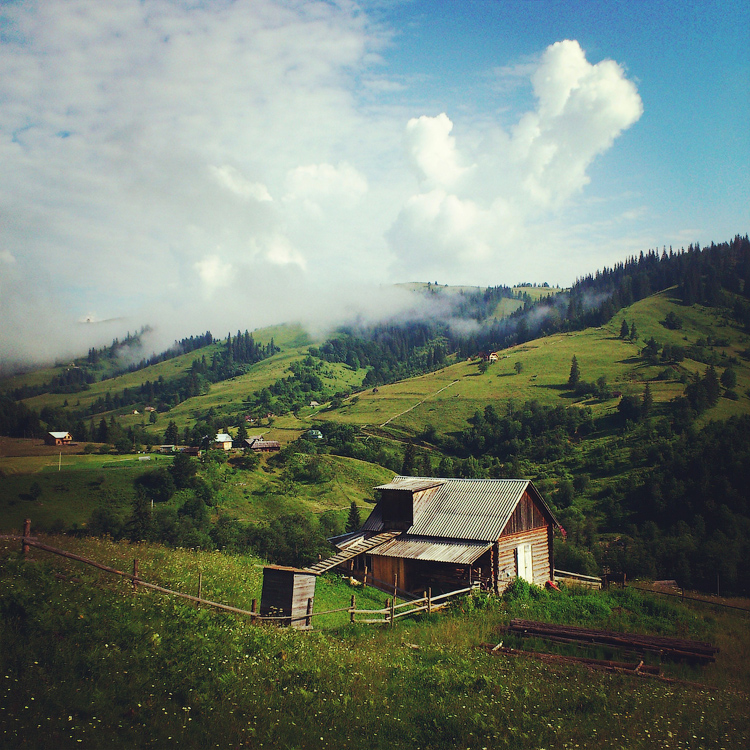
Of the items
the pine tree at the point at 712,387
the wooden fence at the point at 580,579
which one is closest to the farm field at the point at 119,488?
the wooden fence at the point at 580,579

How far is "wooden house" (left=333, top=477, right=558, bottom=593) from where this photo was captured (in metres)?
33.2

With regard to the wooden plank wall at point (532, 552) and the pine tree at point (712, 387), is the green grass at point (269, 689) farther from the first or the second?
the pine tree at point (712, 387)

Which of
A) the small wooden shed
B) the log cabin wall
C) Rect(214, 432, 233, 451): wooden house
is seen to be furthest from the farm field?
the small wooden shed

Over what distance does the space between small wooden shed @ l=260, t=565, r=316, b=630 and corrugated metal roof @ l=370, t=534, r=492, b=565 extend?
554 inches

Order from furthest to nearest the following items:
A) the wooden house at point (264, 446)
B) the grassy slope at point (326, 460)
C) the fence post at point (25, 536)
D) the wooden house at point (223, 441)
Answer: the wooden house at point (223, 441), the wooden house at point (264, 446), the grassy slope at point (326, 460), the fence post at point (25, 536)

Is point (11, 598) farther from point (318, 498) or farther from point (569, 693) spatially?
point (318, 498)

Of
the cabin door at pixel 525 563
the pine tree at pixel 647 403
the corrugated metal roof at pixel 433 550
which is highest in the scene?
the pine tree at pixel 647 403

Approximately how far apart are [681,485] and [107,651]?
125108 millimetres

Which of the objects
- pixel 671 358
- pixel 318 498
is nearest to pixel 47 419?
pixel 318 498

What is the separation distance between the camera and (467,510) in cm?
3669

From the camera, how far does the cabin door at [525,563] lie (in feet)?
117

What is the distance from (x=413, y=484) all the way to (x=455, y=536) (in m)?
6.89

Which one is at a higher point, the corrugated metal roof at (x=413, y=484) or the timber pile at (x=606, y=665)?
the corrugated metal roof at (x=413, y=484)

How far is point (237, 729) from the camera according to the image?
33.2 feet
